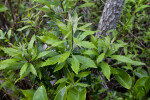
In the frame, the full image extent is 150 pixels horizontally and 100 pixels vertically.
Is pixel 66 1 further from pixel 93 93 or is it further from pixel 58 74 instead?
pixel 93 93

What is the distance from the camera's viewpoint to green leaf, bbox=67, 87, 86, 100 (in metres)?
1.14

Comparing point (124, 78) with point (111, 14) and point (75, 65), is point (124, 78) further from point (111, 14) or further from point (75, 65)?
point (111, 14)

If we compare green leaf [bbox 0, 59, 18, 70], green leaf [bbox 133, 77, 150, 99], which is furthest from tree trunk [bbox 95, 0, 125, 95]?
green leaf [bbox 0, 59, 18, 70]

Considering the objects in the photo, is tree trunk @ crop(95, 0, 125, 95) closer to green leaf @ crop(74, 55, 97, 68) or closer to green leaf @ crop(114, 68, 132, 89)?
green leaf @ crop(114, 68, 132, 89)

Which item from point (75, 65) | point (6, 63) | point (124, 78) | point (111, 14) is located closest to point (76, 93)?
point (75, 65)

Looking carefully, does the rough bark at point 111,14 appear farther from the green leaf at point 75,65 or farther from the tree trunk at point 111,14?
the green leaf at point 75,65

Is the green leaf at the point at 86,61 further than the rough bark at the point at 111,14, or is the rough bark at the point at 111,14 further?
the rough bark at the point at 111,14

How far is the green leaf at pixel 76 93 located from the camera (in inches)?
44.8

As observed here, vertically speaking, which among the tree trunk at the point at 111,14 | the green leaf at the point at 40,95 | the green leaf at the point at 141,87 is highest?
the tree trunk at the point at 111,14

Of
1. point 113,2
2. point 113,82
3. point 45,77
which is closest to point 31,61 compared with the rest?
point 45,77

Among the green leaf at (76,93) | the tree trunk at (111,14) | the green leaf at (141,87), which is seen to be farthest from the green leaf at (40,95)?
the green leaf at (141,87)

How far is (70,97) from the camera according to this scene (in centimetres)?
113

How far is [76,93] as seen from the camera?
1166mm

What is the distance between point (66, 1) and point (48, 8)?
250mm
